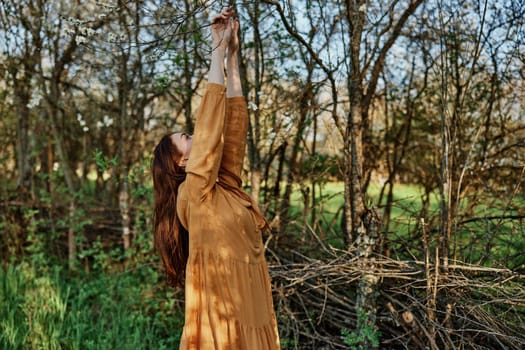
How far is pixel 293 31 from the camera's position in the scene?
317 centimetres

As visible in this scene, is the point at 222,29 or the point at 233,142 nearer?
the point at 222,29

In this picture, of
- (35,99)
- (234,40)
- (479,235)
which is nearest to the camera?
(234,40)

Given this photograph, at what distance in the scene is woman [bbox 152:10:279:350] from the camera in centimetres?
214

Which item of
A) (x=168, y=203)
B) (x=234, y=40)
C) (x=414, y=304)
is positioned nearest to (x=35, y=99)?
(x=168, y=203)

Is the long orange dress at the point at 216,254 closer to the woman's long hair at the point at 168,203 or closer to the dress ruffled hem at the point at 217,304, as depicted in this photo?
the dress ruffled hem at the point at 217,304

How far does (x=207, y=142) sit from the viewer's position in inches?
82.9

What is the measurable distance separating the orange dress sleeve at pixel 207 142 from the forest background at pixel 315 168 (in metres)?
0.39

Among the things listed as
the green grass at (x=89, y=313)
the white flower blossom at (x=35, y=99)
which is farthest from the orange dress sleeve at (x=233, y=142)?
the white flower blossom at (x=35, y=99)

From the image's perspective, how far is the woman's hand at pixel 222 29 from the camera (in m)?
2.21

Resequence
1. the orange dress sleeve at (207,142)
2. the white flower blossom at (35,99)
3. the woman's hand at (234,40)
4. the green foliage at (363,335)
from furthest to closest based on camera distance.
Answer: the white flower blossom at (35,99) → the green foliage at (363,335) → the woman's hand at (234,40) → the orange dress sleeve at (207,142)

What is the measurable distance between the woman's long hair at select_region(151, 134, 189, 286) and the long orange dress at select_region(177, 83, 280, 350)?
0.56 ft

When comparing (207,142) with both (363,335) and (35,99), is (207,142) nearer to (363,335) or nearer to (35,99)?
(363,335)

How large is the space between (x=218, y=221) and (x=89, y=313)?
2.47 metres

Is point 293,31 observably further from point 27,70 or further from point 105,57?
point 27,70
